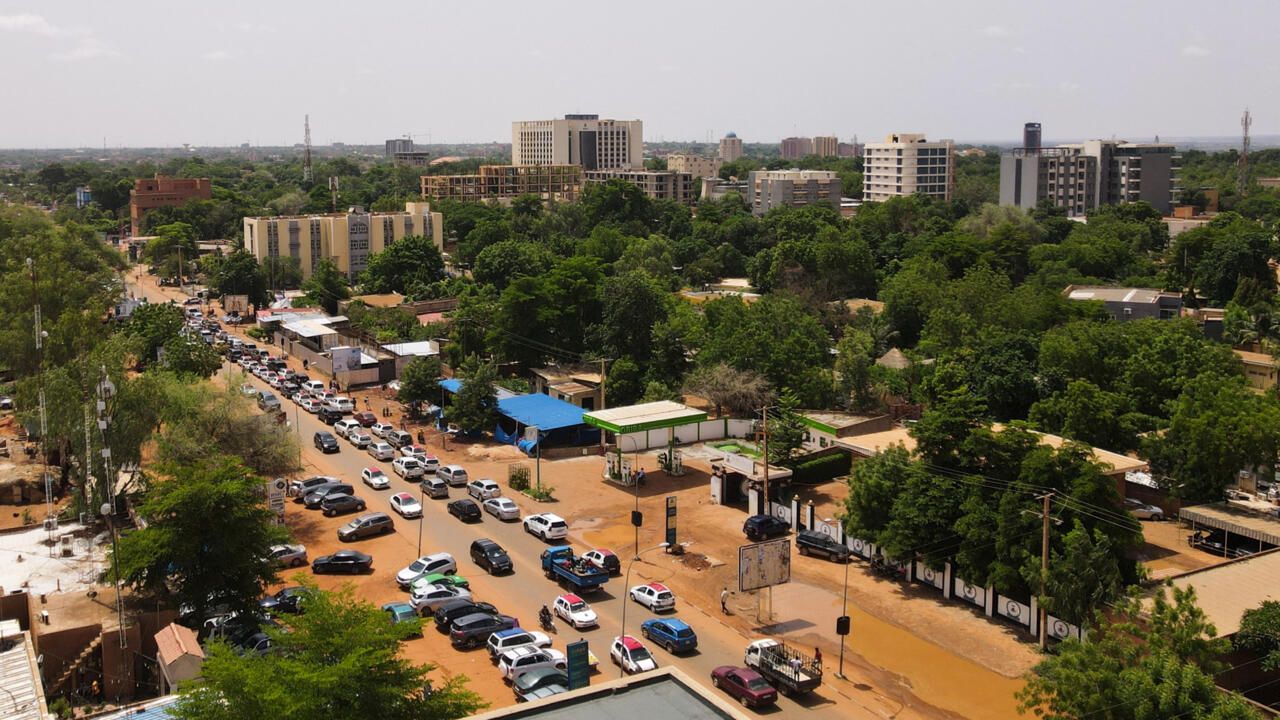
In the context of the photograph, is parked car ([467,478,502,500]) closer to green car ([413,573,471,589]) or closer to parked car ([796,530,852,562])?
green car ([413,573,471,589])

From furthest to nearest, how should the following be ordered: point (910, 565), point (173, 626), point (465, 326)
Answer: point (465, 326) < point (910, 565) < point (173, 626)

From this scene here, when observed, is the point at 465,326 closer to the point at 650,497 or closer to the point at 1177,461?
the point at 650,497

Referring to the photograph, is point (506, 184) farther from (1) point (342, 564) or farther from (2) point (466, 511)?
(1) point (342, 564)

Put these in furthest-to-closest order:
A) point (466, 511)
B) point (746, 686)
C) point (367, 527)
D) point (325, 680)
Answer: point (466, 511) < point (367, 527) < point (746, 686) < point (325, 680)

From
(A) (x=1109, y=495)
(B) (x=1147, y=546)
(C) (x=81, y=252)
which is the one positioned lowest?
(B) (x=1147, y=546)

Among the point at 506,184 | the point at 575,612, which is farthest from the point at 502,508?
the point at 506,184

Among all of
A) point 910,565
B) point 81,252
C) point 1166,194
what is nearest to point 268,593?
point 910,565

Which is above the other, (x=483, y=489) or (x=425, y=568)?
(x=483, y=489)
